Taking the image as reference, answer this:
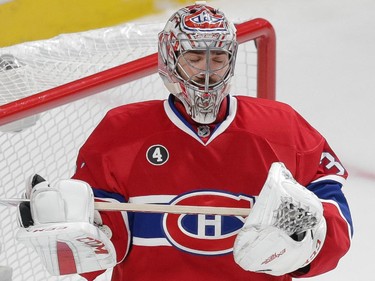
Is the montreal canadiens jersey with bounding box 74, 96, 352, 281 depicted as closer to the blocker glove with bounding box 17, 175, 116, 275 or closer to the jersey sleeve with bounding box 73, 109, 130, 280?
the jersey sleeve with bounding box 73, 109, 130, 280

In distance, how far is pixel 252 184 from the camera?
7.26ft

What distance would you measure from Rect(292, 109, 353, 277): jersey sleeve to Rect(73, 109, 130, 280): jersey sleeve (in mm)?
322

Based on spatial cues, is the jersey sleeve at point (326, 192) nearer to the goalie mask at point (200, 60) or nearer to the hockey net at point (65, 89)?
the goalie mask at point (200, 60)

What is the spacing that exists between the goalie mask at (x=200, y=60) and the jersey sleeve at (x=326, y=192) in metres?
0.19

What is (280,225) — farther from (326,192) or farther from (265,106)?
(265,106)

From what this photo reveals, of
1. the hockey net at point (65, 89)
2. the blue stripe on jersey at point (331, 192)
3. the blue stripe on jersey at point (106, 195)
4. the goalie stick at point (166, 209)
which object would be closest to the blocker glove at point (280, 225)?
the goalie stick at point (166, 209)

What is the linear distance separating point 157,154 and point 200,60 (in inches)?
7.6

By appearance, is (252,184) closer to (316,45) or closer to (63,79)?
(63,79)

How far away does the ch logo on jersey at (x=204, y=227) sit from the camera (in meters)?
2.20

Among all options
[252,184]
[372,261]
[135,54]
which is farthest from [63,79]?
[252,184]

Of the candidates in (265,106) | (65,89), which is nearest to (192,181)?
(265,106)

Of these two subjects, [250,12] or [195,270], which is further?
[250,12]

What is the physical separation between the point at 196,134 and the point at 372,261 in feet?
3.57

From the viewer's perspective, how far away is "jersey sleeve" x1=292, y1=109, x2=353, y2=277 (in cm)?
216
